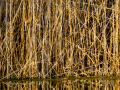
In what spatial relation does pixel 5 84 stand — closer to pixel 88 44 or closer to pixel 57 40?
pixel 57 40

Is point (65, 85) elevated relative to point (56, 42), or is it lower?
lower

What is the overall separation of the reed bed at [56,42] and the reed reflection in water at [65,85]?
19 centimetres

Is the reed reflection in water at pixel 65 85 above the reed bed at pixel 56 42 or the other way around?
the other way around

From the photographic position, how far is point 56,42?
4.75 meters

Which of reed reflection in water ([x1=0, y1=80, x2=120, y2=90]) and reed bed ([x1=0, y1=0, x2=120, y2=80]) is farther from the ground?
reed bed ([x1=0, y1=0, x2=120, y2=80])

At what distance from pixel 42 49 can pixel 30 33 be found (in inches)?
12.8

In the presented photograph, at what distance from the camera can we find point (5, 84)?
14.4ft

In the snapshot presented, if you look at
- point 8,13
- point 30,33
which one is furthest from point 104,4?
point 8,13

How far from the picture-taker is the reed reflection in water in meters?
4.02

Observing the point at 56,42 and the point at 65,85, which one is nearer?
the point at 65,85

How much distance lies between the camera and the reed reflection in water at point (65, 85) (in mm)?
4016

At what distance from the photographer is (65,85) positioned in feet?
13.9

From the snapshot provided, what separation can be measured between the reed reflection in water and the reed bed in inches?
7.5

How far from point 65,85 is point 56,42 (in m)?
0.79
